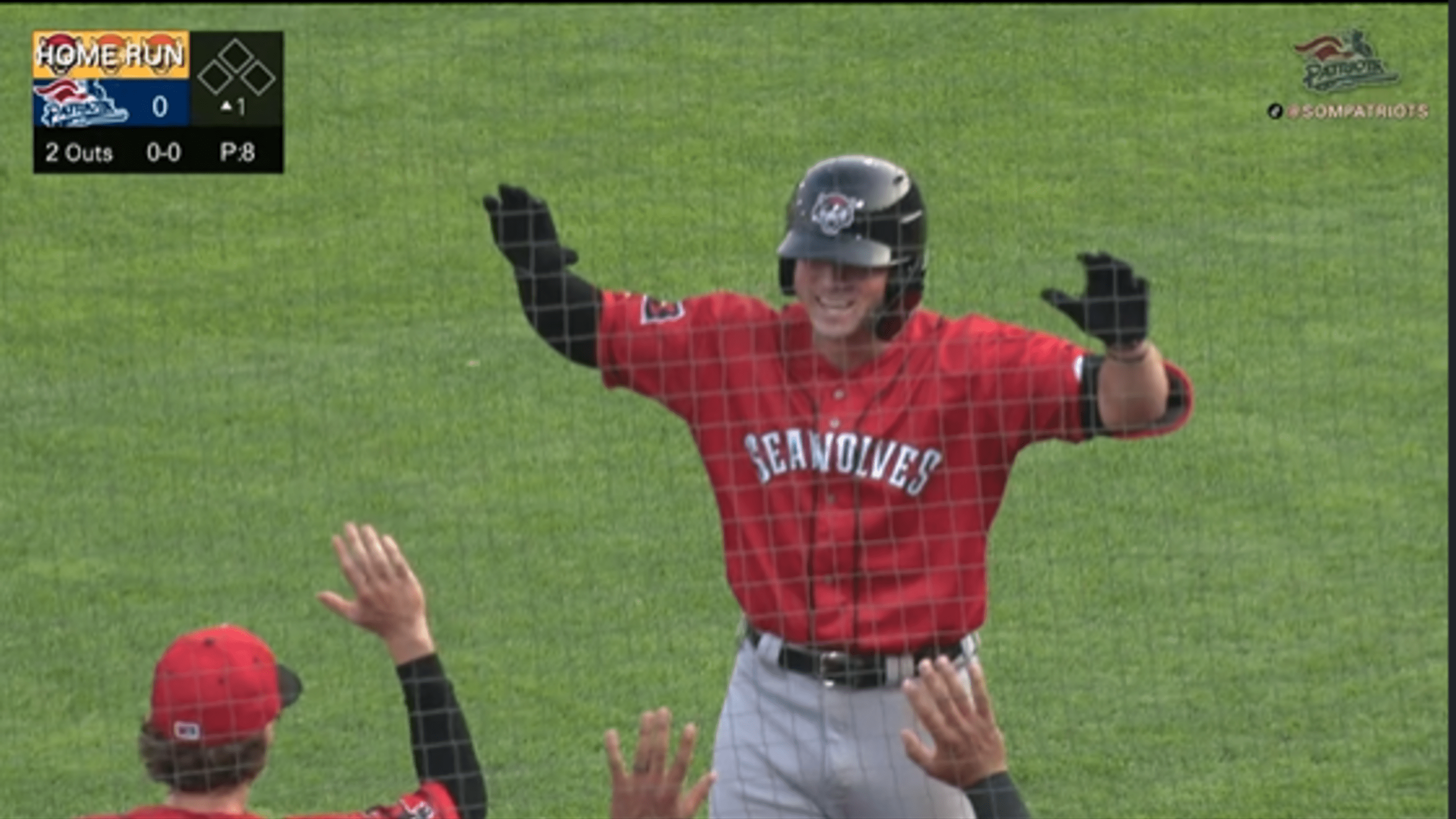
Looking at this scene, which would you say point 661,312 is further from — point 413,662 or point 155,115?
point 155,115

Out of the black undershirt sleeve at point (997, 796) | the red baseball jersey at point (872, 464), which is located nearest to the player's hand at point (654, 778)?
the black undershirt sleeve at point (997, 796)

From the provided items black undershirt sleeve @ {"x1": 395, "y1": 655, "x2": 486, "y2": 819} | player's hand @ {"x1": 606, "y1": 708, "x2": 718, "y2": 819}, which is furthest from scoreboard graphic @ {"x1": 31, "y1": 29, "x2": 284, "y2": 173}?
player's hand @ {"x1": 606, "y1": 708, "x2": 718, "y2": 819}

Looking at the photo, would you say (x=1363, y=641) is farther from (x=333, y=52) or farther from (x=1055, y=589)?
(x=333, y=52)

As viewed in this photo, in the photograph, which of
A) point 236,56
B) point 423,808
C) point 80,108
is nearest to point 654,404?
point 80,108

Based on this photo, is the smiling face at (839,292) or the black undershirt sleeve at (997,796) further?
the smiling face at (839,292)

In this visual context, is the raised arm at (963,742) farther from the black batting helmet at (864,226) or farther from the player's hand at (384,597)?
the black batting helmet at (864,226)

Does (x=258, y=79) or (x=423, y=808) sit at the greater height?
(x=258, y=79)
